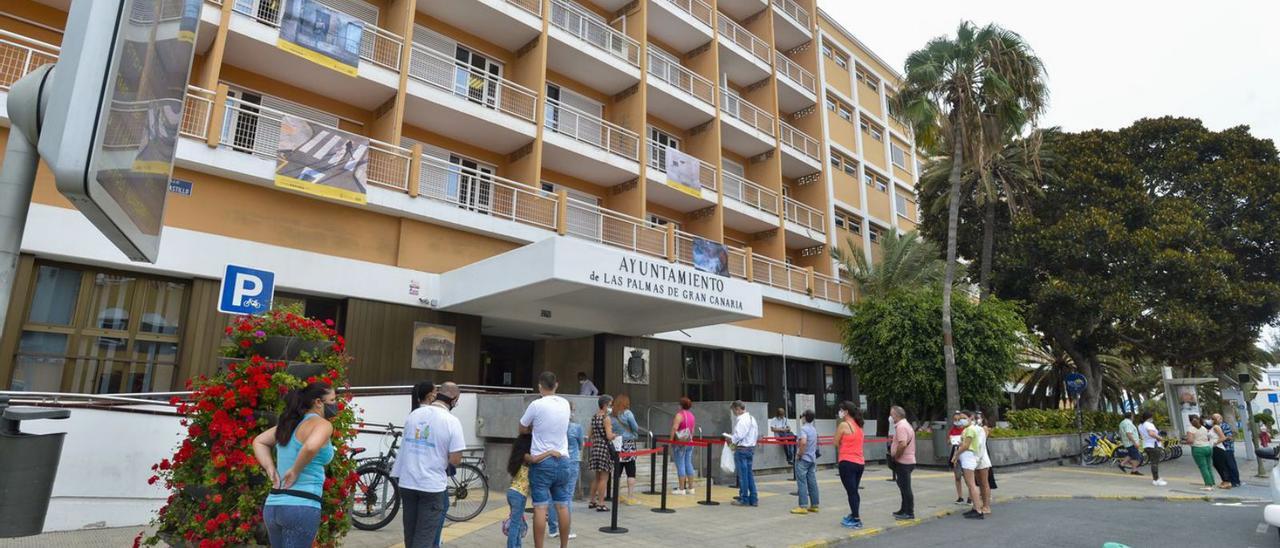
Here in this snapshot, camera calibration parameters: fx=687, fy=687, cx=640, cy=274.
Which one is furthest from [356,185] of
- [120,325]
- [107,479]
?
[107,479]

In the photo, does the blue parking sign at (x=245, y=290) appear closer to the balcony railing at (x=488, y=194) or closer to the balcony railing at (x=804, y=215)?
the balcony railing at (x=488, y=194)

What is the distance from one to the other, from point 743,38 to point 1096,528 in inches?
818

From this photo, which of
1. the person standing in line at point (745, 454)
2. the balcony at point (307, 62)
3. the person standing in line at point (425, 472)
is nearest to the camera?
the person standing in line at point (425, 472)

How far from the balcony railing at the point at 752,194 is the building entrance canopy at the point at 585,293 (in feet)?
27.0

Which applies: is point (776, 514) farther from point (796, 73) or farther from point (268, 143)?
point (796, 73)

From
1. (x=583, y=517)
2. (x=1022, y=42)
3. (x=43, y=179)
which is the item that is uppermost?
(x=1022, y=42)

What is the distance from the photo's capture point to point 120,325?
11.4 m

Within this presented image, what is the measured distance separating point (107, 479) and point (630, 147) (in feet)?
48.4

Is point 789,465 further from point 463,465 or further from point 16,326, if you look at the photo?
point 16,326

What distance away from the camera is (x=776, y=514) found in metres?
10.5

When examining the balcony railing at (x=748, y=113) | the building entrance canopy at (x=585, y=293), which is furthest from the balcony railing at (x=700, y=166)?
the building entrance canopy at (x=585, y=293)

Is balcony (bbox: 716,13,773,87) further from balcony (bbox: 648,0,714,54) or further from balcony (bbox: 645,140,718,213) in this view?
balcony (bbox: 645,140,718,213)

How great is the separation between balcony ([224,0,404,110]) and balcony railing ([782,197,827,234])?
1496cm

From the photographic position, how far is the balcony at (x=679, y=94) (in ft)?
70.9
